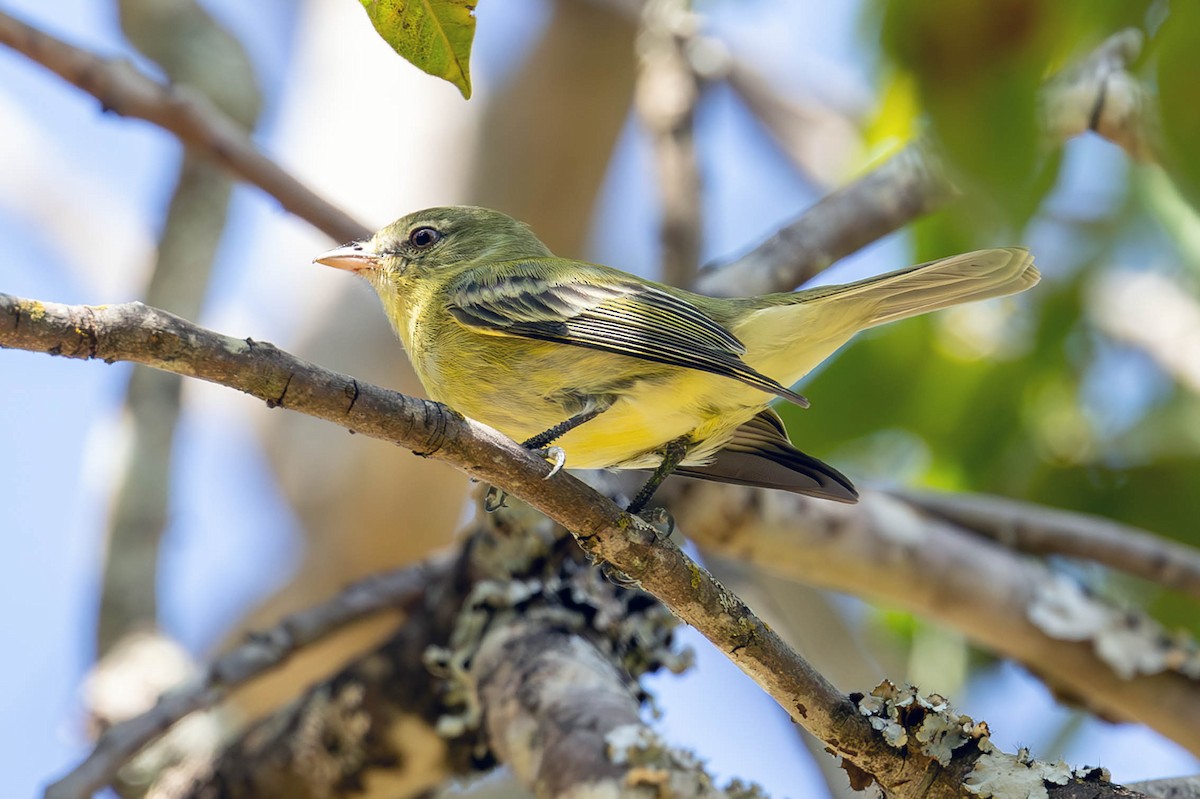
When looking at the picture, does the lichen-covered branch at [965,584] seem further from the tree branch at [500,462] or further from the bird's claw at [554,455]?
the tree branch at [500,462]

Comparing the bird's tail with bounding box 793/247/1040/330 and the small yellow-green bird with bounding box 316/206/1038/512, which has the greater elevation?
the bird's tail with bounding box 793/247/1040/330

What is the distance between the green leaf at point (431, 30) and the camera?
2.11 m

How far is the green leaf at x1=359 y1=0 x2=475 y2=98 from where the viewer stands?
6.92ft

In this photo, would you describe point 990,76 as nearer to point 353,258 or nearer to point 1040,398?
point 353,258

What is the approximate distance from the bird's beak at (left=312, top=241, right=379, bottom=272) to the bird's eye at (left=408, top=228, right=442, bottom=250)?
0.16m

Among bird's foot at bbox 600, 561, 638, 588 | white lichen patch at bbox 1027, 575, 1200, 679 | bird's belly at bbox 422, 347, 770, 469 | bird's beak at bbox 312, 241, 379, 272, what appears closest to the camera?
bird's foot at bbox 600, 561, 638, 588

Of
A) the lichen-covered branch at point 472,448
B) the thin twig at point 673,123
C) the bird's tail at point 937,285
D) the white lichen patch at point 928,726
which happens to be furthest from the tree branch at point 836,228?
the white lichen patch at point 928,726

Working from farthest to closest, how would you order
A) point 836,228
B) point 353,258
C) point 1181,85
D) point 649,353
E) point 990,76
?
1. point 836,228
2. point 353,258
3. point 649,353
4. point 990,76
5. point 1181,85

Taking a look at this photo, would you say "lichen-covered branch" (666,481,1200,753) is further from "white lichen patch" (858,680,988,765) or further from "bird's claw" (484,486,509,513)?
"white lichen patch" (858,680,988,765)

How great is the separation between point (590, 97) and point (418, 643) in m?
3.55

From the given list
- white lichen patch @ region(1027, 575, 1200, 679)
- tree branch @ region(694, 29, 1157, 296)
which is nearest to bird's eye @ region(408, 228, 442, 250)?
tree branch @ region(694, 29, 1157, 296)

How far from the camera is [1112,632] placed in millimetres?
4293

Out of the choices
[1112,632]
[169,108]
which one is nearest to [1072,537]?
[1112,632]

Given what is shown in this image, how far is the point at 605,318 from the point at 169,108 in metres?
1.72
